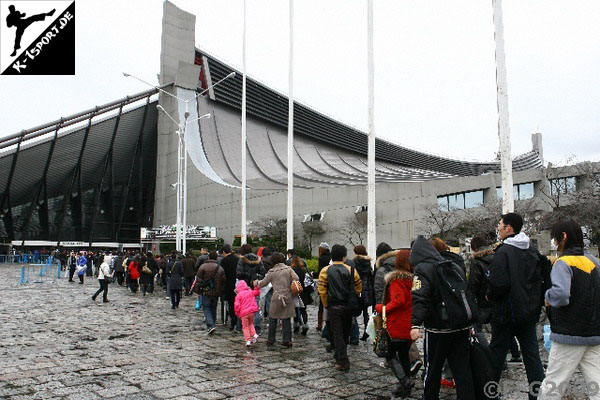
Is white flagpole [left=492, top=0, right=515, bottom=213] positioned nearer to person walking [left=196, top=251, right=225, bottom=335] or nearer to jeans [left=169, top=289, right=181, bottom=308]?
person walking [left=196, top=251, right=225, bottom=335]

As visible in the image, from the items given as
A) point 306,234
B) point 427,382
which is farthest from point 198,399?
point 306,234

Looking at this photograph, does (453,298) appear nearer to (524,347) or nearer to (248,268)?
(524,347)

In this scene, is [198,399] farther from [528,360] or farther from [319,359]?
[528,360]

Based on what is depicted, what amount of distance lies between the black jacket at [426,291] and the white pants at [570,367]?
82 cm

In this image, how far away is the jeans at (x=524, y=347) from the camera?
4402 millimetres

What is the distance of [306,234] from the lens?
3127cm

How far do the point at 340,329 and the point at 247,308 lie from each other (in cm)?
225

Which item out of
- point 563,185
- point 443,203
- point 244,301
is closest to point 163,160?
point 443,203

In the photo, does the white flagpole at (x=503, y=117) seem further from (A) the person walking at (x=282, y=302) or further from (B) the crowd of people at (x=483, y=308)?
(A) the person walking at (x=282, y=302)

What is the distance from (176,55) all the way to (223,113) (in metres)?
6.83

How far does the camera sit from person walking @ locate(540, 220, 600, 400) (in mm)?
3600

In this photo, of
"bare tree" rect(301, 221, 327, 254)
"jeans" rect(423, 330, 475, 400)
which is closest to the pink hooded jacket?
"jeans" rect(423, 330, 475, 400)

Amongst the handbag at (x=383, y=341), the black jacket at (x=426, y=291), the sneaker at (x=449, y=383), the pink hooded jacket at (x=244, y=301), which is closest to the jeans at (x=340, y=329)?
the handbag at (x=383, y=341)

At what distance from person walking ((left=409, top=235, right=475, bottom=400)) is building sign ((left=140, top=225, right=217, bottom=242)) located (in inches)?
1182
